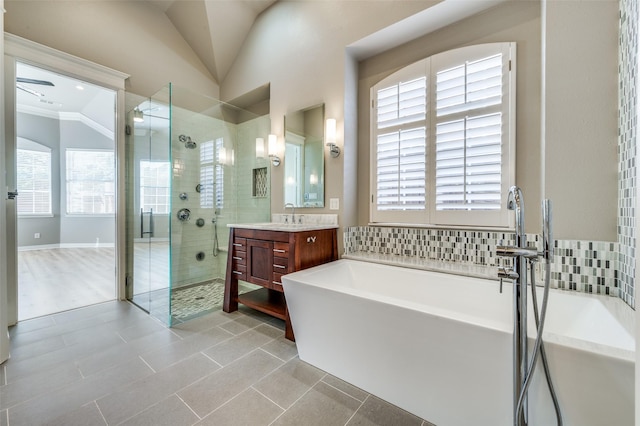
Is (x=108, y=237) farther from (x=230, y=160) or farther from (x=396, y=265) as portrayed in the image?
(x=396, y=265)

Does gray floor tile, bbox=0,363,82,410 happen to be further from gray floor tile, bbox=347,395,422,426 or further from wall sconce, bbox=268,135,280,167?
wall sconce, bbox=268,135,280,167

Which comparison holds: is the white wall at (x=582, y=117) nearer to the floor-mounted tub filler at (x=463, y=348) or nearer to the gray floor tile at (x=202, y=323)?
the floor-mounted tub filler at (x=463, y=348)

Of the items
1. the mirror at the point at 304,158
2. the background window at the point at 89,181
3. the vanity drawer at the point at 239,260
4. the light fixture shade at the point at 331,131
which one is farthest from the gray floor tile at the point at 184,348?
the background window at the point at 89,181

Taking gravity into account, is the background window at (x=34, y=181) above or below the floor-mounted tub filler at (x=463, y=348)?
above

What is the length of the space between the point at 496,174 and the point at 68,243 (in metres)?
8.95

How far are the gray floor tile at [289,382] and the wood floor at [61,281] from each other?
8.39ft

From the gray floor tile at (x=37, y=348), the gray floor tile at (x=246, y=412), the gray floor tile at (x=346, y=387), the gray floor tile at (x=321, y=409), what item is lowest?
the gray floor tile at (x=346, y=387)

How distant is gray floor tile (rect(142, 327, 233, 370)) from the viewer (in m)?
1.84

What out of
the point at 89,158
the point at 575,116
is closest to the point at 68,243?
the point at 89,158

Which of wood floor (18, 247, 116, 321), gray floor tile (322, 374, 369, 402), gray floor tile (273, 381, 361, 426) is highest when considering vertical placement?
wood floor (18, 247, 116, 321)

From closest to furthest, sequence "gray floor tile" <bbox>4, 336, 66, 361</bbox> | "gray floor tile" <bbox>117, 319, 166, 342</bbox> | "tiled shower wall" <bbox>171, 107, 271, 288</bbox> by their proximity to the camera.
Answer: "gray floor tile" <bbox>4, 336, 66, 361</bbox>
"gray floor tile" <bbox>117, 319, 166, 342</bbox>
"tiled shower wall" <bbox>171, 107, 271, 288</bbox>

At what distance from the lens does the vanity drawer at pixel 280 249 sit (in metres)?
2.26

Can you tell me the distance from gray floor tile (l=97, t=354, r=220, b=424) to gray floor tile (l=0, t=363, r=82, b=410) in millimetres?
388

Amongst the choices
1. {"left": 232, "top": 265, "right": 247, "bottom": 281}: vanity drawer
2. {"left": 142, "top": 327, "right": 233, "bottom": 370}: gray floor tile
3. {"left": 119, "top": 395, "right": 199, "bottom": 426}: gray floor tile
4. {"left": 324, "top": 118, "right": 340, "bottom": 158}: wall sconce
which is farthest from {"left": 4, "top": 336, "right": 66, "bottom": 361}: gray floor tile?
{"left": 324, "top": 118, "right": 340, "bottom": 158}: wall sconce
